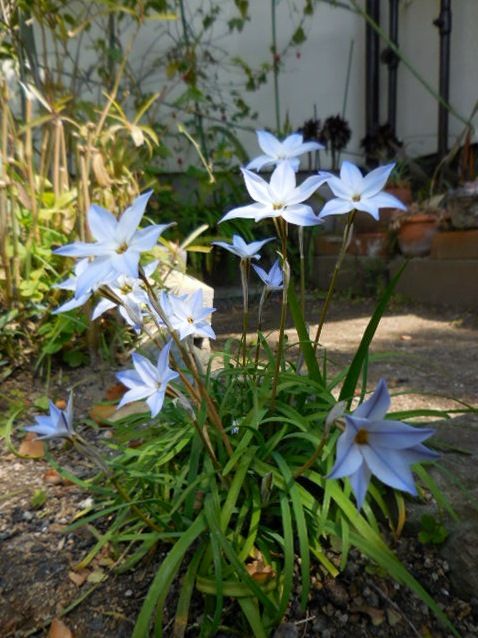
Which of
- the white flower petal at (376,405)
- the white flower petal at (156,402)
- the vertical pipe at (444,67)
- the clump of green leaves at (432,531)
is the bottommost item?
the clump of green leaves at (432,531)

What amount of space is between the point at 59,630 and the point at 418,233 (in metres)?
3.47

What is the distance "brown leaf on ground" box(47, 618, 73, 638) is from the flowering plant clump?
0.14 m

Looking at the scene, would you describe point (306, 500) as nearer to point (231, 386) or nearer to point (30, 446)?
point (231, 386)

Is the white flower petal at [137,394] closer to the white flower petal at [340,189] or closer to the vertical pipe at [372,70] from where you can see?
the white flower petal at [340,189]

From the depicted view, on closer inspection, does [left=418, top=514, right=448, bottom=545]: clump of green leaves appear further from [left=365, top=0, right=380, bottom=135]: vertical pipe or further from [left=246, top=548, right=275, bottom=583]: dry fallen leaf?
[left=365, top=0, right=380, bottom=135]: vertical pipe

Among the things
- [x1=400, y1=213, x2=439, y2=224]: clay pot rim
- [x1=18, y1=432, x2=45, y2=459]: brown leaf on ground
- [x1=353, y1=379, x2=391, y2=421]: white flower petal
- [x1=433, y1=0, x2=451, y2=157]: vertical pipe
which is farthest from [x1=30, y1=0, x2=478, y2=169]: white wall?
[x1=353, y1=379, x2=391, y2=421]: white flower petal

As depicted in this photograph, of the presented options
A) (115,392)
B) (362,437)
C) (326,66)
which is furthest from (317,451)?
(326,66)

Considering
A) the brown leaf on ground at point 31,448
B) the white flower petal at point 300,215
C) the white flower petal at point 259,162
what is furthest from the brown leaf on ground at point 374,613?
the brown leaf on ground at point 31,448

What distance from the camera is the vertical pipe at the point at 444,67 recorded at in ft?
14.6

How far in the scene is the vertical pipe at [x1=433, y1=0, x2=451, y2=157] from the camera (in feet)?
14.6

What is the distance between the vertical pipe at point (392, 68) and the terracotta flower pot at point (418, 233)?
1217 mm

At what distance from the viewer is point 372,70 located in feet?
16.2

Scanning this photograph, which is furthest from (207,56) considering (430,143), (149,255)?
(149,255)

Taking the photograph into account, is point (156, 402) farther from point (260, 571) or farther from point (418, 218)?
point (418, 218)
